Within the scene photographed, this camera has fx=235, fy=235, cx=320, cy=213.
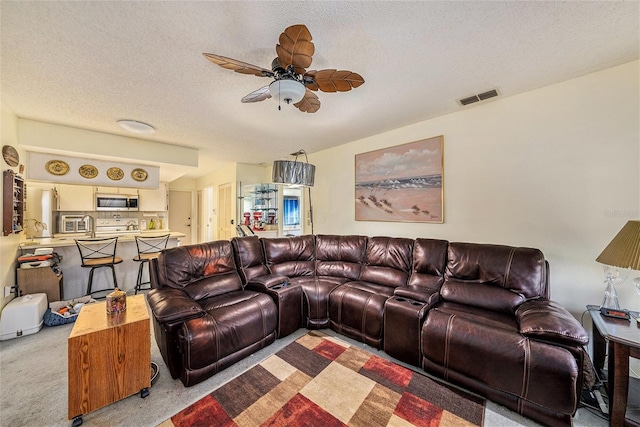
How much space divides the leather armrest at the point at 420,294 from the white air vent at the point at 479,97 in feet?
6.91

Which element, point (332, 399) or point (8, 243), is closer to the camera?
point (332, 399)

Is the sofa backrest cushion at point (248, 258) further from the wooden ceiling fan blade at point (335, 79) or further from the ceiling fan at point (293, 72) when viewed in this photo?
the wooden ceiling fan blade at point (335, 79)

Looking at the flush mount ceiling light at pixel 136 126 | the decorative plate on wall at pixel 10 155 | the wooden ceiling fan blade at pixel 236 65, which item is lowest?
the decorative plate on wall at pixel 10 155

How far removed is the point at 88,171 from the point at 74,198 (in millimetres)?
1452


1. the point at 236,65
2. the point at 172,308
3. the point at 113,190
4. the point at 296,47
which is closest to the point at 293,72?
the point at 296,47

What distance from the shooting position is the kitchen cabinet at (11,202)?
2635mm

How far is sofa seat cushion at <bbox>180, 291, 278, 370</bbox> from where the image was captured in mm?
1822

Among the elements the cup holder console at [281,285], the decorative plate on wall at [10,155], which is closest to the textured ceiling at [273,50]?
the decorative plate on wall at [10,155]

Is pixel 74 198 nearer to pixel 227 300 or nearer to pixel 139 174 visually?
pixel 139 174

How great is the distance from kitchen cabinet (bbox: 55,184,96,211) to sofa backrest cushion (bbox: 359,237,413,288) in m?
5.70

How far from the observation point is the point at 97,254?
367 centimetres

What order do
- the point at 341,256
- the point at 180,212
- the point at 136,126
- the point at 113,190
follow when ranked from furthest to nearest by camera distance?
→ the point at 180,212 < the point at 113,190 < the point at 341,256 < the point at 136,126

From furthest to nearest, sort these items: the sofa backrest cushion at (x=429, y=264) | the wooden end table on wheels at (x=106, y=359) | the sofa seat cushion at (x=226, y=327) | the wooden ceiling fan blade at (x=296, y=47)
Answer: the sofa backrest cushion at (x=429, y=264) < the sofa seat cushion at (x=226, y=327) < the wooden end table on wheels at (x=106, y=359) < the wooden ceiling fan blade at (x=296, y=47)

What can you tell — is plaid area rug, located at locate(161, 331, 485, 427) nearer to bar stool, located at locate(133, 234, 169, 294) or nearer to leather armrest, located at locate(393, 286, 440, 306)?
leather armrest, located at locate(393, 286, 440, 306)
